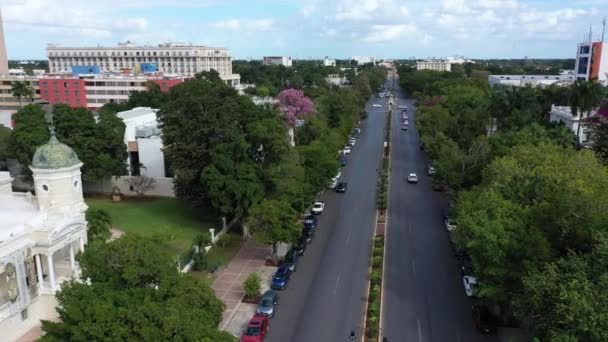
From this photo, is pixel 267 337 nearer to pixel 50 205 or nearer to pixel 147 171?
pixel 50 205

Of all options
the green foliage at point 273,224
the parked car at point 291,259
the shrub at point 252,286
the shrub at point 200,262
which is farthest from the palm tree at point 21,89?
the shrub at point 252,286

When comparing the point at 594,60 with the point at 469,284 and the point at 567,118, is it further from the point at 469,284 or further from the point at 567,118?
the point at 469,284

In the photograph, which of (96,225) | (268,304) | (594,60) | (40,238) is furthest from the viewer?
(594,60)

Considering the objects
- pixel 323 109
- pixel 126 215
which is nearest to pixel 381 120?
pixel 323 109

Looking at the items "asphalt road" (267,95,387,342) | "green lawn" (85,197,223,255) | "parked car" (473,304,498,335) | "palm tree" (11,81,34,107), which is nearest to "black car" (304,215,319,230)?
"asphalt road" (267,95,387,342)

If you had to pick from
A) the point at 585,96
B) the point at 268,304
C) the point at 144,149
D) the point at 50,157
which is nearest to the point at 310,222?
the point at 268,304

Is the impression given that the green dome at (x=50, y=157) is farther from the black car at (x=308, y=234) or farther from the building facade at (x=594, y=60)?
the building facade at (x=594, y=60)
